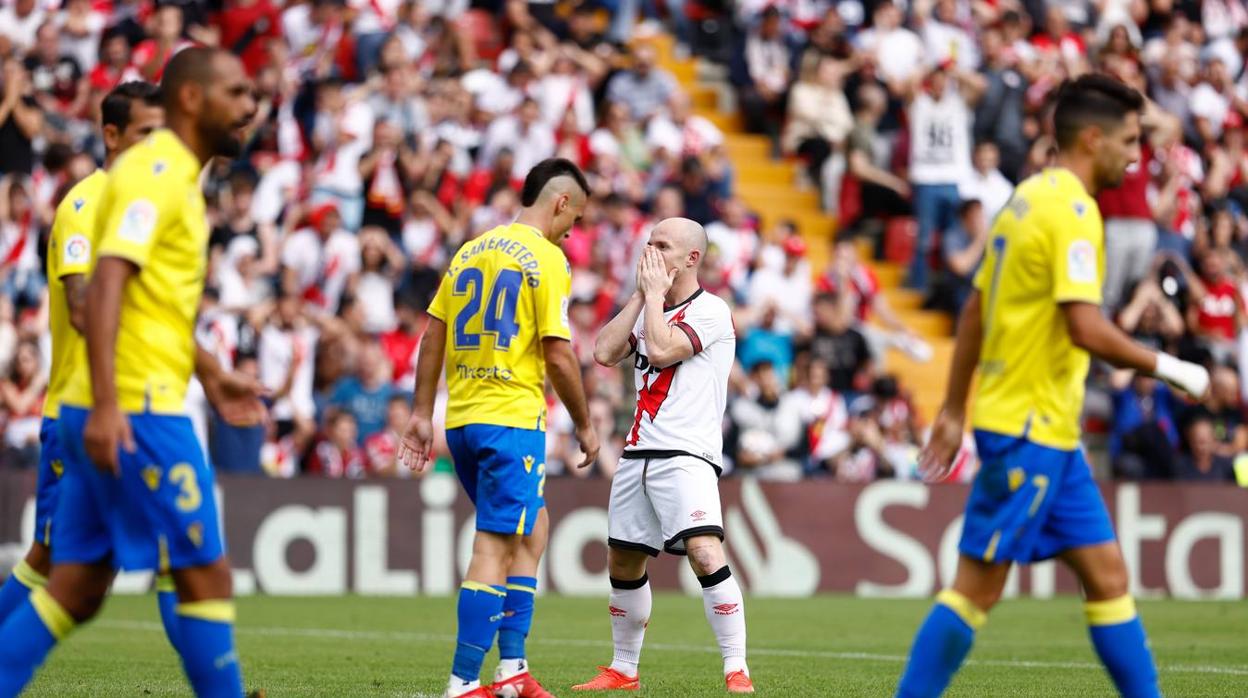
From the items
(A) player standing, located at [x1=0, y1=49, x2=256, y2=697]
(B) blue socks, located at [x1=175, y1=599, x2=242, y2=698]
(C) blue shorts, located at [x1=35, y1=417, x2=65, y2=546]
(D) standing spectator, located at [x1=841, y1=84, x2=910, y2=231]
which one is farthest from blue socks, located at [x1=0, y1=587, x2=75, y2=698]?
(D) standing spectator, located at [x1=841, y1=84, x2=910, y2=231]

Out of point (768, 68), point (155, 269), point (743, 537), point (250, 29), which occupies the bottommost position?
point (743, 537)

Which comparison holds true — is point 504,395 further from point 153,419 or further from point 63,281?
point 153,419

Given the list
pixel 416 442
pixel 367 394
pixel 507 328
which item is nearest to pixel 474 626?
pixel 416 442

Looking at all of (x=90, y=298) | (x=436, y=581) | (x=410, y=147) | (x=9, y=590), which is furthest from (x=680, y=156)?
(x=90, y=298)

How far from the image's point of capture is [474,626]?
27.5 feet

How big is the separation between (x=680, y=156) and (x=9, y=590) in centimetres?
1444

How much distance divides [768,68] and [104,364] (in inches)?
746

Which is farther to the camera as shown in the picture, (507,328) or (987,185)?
(987,185)

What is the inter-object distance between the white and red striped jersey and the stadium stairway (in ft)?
38.4

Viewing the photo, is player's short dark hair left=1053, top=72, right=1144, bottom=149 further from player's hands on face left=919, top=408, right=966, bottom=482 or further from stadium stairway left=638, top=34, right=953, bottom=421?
stadium stairway left=638, top=34, right=953, bottom=421

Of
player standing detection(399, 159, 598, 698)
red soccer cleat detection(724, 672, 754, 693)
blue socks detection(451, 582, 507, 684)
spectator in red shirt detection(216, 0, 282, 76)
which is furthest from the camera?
spectator in red shirt detection(216, 0, 282, 76)

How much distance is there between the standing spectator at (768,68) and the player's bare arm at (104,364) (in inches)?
728

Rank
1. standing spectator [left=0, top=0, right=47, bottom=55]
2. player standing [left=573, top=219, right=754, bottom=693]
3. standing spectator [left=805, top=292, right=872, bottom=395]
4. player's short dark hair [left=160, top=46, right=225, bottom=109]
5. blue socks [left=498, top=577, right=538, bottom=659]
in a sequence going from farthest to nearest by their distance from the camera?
standing spectator [left=0, top=0, right=47, bottom=55]
standing spectator [left=805, top=292, right=872, bottom=395]
player standing [left=573, top=219, right=754, bottom=693]
blue socks [left=498, top=577, right=538, bottom=659]
player's short dark hair [left=160, top=46, right=225, bottom=109]

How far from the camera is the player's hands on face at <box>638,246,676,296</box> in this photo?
9445 millimetres
